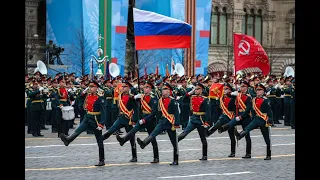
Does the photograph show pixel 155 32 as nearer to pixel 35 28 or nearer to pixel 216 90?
pixel 216 90

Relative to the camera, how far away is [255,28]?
5969 cm

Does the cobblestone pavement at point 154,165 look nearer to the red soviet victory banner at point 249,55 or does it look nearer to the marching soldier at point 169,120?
the marching soldier at point 169,120

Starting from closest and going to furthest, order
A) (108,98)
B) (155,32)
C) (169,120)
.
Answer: (169,120) < (155,32) < (108,98)

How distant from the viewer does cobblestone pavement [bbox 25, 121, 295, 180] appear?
12109 mm

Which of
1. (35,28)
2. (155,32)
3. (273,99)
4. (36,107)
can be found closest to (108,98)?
(36,107)

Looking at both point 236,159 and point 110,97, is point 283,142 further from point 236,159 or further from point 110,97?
point 110,97

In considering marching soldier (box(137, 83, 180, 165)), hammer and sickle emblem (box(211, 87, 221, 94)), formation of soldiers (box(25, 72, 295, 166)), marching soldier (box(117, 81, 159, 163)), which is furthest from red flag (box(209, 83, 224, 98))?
marching soldier (box(137, 83, 180, 165))

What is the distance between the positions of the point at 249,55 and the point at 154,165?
7.53m

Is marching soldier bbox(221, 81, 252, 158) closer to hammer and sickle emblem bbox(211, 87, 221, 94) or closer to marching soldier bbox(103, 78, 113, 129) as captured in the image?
hammer and sickle emblem bbox(211, 87, 221, 94)

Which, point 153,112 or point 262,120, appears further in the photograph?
A: point 262,120
